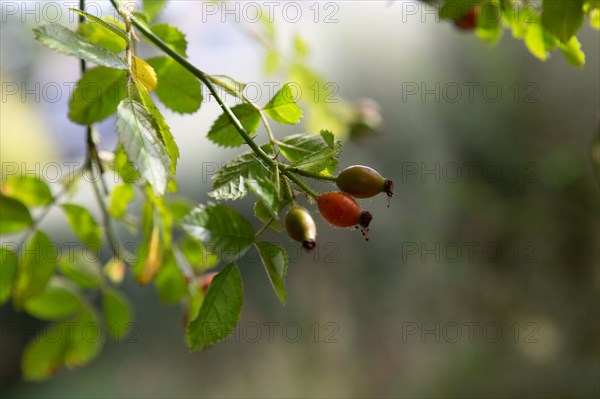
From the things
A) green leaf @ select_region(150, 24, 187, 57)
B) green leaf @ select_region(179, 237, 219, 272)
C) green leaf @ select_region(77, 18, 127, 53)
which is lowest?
green leaf @ select_region(179, 237, 219, 272)

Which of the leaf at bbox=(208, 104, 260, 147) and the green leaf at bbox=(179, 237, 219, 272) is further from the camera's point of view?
the green leaf at bbox=(179, 237, 219, 272)

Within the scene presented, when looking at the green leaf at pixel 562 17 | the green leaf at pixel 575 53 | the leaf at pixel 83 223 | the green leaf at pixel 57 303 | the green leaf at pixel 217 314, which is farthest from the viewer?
the green leaf at pixel 57 303

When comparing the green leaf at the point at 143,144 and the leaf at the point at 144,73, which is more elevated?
the leaf at the point at 144,73

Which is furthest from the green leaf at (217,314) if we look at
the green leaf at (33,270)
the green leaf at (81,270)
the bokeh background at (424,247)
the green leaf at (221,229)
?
the bokeh background at (424,247)

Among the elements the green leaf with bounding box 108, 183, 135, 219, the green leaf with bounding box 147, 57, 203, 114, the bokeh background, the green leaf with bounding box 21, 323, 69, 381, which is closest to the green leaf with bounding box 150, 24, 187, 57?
the green leaf with bounding box 147, 57, 203, 114

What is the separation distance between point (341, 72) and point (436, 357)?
2.28 meters

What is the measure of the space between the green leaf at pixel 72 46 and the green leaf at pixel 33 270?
1.74 ft

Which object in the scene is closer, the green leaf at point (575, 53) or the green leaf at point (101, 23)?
the green leaf at point (101, 23)

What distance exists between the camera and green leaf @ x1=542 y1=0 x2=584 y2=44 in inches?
28.2

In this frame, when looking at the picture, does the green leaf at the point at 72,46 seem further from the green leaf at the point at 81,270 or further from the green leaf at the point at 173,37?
the green leaf at the point at 81,270

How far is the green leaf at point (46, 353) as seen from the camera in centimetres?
120

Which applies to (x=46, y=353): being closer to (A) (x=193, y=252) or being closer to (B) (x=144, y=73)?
(A) (x=193, y=252)

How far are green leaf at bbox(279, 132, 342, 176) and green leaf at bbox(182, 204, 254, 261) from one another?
0.29ft

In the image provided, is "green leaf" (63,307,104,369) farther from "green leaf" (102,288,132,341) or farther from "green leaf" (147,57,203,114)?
"green leaf" (147,57,203,114)
